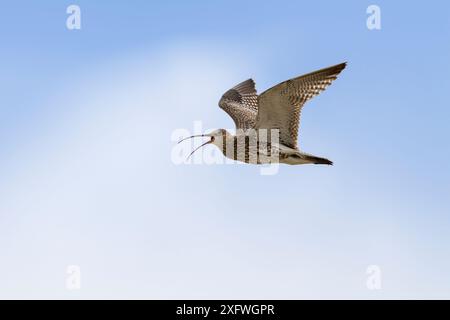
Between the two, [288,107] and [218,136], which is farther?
[218,136]

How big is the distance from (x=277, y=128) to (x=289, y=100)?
690mm

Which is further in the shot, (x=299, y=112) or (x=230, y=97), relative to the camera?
(x=230, y=97)

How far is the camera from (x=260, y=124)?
487 inches

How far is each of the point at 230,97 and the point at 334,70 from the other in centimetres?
410

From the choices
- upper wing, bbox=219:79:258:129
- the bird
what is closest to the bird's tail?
the bird

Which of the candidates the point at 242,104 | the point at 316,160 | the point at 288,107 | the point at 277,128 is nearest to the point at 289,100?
the point at 288,107

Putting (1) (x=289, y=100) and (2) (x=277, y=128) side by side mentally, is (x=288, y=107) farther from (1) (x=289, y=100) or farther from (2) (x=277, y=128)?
(2) (x=277, y=128)

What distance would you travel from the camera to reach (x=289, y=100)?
1188cm

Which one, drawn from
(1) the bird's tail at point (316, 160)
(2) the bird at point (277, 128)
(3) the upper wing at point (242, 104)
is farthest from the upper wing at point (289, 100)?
(3) the upper wing at point (242, 104)

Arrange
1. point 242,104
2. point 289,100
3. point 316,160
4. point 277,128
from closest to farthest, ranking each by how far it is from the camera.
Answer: point 289,100 → point 316,160 → point 277,128 → point 242,104

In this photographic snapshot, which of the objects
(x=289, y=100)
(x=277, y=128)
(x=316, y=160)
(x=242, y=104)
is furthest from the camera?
(x=242, y=104)
